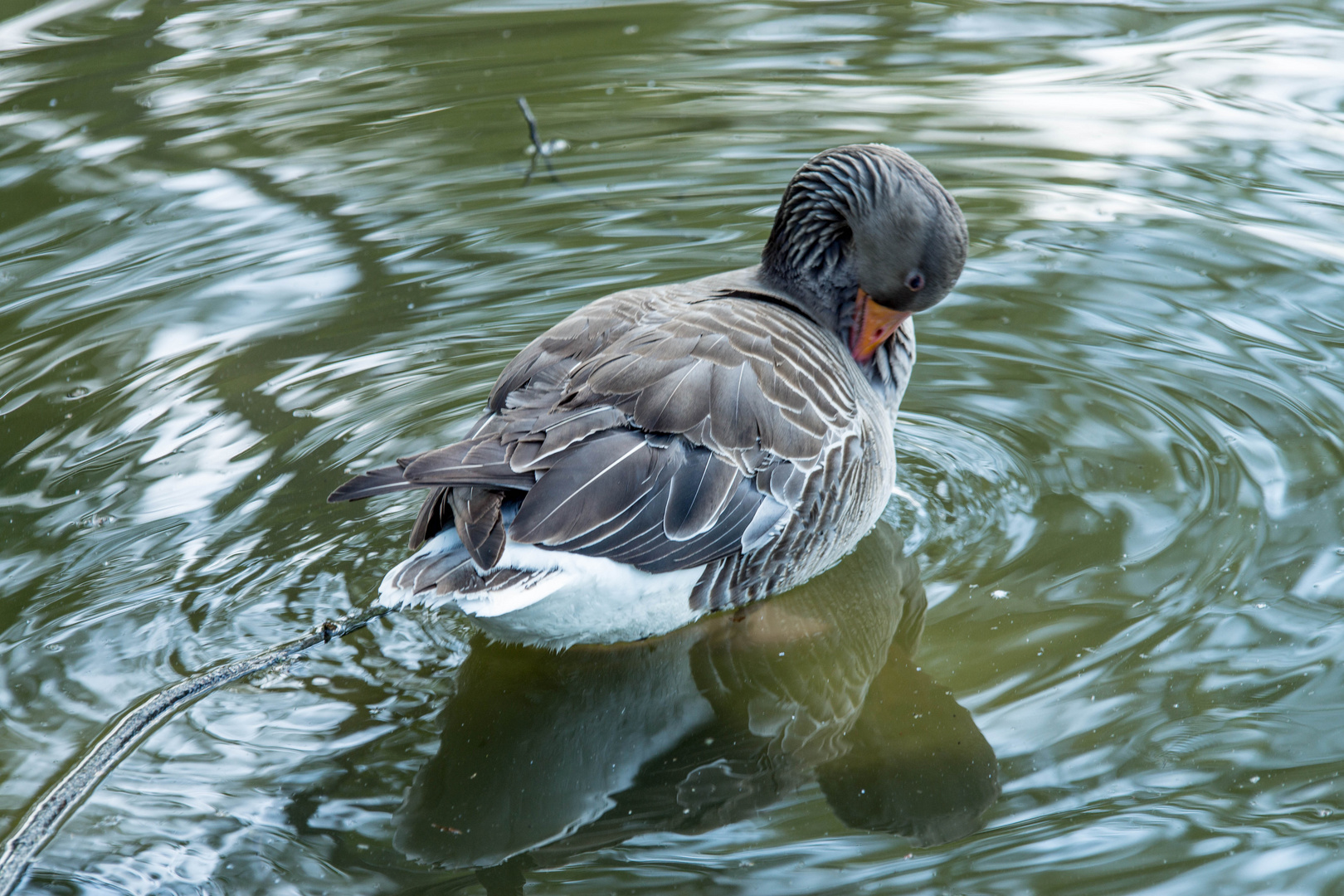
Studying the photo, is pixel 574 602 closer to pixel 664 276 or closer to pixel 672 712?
pixel 672 712

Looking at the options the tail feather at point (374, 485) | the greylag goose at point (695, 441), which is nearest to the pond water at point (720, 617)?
the greylag goose at point (695, 441)

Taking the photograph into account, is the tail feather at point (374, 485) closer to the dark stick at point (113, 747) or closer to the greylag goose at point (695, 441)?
the greylag goose at point (695, 441)

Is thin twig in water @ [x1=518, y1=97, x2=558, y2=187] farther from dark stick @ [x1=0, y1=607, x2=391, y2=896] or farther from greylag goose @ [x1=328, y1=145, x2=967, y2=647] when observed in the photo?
dark stick @ [x1=0, y1=607, x2=391, y2=896]

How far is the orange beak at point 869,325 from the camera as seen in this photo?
542cm

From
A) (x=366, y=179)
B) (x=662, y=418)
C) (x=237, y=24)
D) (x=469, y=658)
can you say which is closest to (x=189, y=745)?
(x=469, y=658)

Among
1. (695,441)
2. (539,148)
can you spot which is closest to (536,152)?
(539,148)

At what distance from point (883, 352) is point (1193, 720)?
209cm

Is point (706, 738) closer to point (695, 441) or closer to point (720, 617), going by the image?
point (720, 617)

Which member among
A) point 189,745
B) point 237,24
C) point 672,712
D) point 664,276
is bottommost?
point 672,712

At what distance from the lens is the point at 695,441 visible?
4445 millimetres

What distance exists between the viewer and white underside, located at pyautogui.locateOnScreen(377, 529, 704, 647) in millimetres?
3988

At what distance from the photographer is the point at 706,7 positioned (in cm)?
1079

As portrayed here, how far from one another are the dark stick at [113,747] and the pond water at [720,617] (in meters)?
0.07

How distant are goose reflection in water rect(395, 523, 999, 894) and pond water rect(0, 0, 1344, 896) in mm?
19
